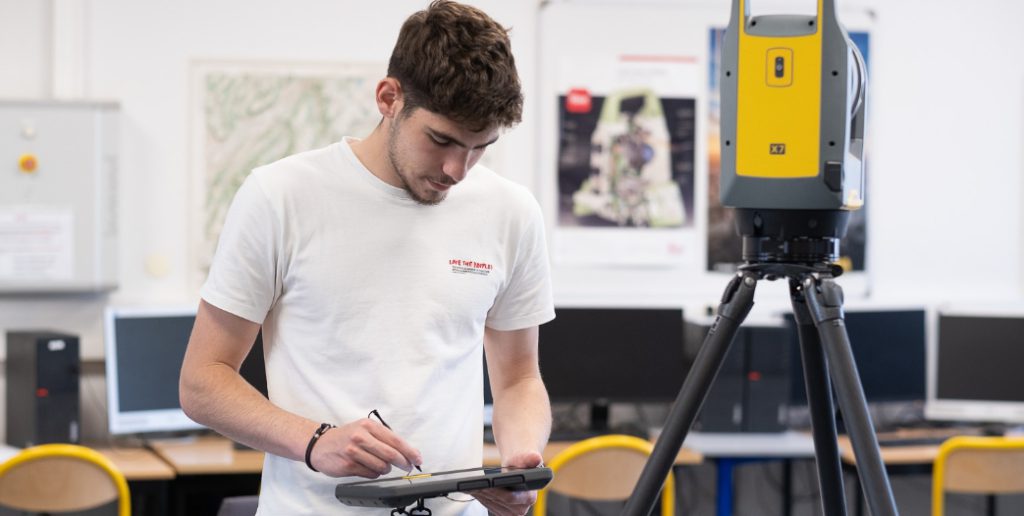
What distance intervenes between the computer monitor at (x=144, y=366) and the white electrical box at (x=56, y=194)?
0.21 meters

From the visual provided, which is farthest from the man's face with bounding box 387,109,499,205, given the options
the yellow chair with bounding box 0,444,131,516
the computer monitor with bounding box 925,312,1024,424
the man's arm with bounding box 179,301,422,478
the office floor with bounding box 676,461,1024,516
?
the computer monitor with bounding box 925,312,1024,424

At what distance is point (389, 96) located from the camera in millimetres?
1459

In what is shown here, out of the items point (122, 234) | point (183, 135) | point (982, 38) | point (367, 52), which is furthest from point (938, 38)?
point (122, 234)

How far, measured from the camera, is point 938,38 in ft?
14.5

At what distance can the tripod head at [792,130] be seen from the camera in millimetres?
1490

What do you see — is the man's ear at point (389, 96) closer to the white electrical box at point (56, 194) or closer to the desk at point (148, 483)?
the desk at point (148, 483)

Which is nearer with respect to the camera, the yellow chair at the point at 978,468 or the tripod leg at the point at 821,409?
the tripod leg at the point at 821,409

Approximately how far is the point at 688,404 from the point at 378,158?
54 centimetres

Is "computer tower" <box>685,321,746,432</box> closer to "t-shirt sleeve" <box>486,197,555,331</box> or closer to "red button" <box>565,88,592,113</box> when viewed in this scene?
"red button" <box>565,88,592,113</box>

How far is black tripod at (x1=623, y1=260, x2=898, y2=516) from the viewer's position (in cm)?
142

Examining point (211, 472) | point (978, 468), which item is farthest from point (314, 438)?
point (978, 468)

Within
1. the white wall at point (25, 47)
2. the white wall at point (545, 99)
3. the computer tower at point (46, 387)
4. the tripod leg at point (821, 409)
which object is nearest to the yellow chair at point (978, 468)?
the white wall at point (545, 99)

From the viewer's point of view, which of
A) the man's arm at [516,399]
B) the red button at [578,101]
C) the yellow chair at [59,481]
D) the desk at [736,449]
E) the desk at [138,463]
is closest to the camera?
the man's arm at [516,399]

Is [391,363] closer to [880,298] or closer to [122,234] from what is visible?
[122,234]
